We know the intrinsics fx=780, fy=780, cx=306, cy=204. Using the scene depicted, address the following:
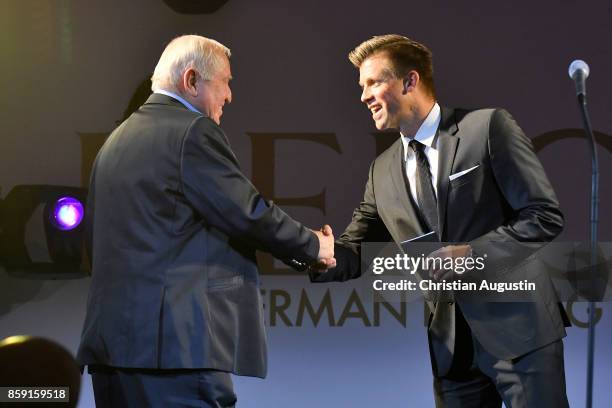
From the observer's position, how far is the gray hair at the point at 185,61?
2.37 m

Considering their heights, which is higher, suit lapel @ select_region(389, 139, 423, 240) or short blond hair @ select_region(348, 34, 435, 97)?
short blond hair @ select_region(348, 34, 435, 97)

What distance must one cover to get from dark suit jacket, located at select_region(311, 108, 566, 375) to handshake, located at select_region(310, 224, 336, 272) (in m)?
0.25

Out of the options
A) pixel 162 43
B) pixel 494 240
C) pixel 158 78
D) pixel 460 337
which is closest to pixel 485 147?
pixel 494 240

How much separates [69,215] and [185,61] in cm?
174

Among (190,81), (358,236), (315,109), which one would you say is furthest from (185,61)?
(315,109)

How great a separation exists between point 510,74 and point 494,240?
71.3 inches

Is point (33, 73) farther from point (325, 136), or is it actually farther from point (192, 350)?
point (192, 350)

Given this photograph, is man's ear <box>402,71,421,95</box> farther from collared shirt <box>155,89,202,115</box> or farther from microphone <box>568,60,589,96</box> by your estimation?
collared shirt <box>155,89,202,115</box>

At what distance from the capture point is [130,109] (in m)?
4.00

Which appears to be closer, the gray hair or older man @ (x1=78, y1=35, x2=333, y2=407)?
older man @ (x1=78, y1=35, x2=333, y2=407)

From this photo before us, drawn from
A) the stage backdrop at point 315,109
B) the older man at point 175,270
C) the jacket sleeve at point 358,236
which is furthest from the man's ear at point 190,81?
the stage backdrop at point 315,109

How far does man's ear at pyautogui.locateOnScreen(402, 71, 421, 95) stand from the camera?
9.14 ft

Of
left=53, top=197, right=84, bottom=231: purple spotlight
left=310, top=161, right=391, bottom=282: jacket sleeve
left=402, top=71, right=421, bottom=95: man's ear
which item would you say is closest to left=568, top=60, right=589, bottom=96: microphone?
left=402, top=71, right=421, bottom=95: man's ear

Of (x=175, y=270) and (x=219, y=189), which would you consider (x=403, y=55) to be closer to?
(x=219, y=189)
